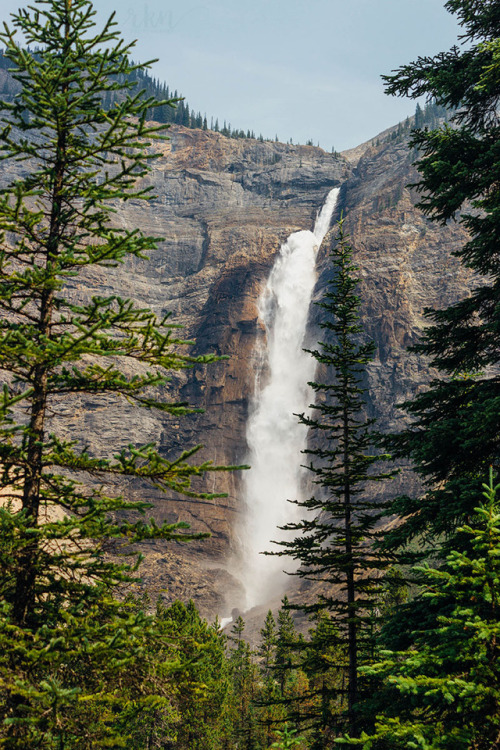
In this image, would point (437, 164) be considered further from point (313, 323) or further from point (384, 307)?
point (313, 323)

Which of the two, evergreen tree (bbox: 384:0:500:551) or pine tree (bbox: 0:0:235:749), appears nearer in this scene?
pine tree (bbox: 0:0:235:749)

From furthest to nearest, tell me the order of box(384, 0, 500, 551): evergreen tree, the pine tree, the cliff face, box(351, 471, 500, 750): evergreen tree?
1. the cliff face
2. box(384, 0, 500, 551): evergreen tree
3. the pine tree
4. box(351, 471, 500, 750): evergreen tree

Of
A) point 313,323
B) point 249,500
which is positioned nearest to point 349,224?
point 313,323

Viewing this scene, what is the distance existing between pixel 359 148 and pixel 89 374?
193090 millimetres

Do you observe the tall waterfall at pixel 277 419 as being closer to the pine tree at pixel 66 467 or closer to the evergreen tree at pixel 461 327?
the evergreen tree at pixel 461 327

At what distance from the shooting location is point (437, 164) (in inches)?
357

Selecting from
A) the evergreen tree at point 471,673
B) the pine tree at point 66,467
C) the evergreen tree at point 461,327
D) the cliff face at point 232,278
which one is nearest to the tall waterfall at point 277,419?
the cliff face at point 232,278

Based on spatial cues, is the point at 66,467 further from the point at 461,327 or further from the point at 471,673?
the point at 461,327

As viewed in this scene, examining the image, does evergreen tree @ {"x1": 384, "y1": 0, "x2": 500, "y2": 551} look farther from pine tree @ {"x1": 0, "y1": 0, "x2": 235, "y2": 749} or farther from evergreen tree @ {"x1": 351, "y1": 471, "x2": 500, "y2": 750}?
pine tree @ {"x1": 0, "y1": 0, "x2": 235, "y2": 749}

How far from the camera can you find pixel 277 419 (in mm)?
83188

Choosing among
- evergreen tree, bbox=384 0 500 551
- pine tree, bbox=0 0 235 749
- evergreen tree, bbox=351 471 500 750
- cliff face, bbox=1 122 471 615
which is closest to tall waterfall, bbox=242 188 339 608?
cliff face, bbox=1 122 471 615

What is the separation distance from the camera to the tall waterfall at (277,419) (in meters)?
76.2

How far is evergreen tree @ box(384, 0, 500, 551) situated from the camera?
805 centimetres

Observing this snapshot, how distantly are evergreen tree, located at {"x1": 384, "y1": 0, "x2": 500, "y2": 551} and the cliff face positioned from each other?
58.6 metres
